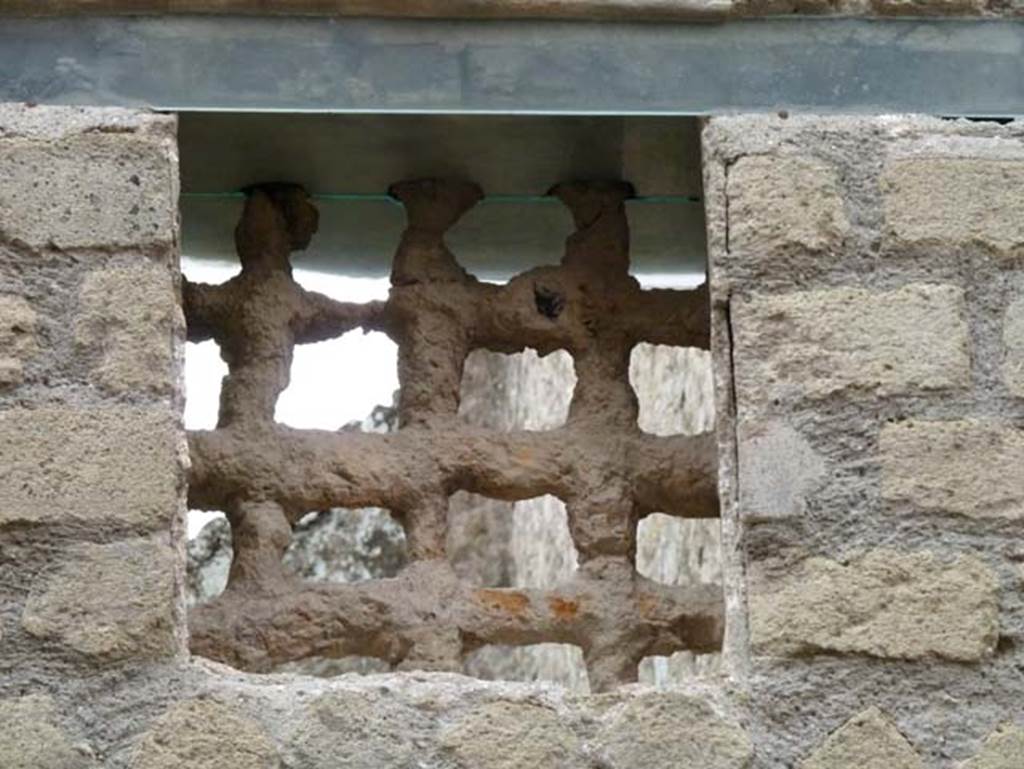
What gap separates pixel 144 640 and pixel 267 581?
480 mm

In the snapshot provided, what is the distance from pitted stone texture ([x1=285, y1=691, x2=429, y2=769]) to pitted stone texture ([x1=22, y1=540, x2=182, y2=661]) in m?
0.18

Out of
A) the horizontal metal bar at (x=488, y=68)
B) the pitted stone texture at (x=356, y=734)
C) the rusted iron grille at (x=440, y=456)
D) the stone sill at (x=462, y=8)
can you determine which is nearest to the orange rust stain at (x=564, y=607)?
the rusted iron grille at (x=440, y=456)

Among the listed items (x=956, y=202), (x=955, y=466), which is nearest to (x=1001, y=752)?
(x=955, y=466)

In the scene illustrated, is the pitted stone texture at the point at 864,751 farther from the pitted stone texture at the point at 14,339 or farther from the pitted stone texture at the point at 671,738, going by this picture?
the pitted stone texture at the point at 14,339

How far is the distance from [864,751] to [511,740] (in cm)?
38

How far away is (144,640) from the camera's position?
2865mm

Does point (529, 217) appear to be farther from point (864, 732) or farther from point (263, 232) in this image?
point (864, 732)

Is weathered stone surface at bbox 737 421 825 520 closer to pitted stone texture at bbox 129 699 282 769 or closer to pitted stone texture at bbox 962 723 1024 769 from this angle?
pitted stone texture at bbox 962 723 1024 769

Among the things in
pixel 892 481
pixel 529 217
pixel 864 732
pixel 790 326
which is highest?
pixel 529 217

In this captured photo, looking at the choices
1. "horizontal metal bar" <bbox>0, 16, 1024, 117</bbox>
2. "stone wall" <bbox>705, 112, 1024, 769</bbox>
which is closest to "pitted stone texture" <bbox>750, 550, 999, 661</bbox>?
"stone wall" <bbox>705, 112, 1024, 769</bbox>

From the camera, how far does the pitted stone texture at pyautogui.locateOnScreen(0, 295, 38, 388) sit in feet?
9.71

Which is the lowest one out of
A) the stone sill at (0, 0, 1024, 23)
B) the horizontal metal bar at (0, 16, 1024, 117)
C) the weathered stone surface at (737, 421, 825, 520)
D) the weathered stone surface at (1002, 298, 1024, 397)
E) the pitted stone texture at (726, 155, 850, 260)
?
the weathered stone surface at (737, 421, 825, 520)

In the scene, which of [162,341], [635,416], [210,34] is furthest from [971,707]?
[210,34]

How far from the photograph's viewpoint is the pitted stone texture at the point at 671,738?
112 inches
